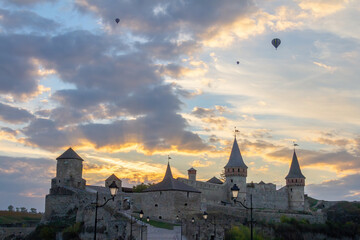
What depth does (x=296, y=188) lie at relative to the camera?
80250mm

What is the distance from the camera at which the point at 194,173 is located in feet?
244

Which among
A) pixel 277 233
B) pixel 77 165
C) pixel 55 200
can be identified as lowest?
pixel 277 233

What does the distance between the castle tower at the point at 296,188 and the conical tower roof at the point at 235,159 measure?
12.9 m

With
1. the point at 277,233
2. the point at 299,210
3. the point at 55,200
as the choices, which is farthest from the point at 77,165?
the point at 299,210

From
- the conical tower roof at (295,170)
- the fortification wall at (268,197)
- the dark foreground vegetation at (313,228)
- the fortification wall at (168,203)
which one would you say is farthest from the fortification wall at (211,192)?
the conical tower roof at (295,170)

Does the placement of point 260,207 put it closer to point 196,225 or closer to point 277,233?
point 277,233

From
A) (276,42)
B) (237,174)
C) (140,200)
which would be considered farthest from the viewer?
(237,174)

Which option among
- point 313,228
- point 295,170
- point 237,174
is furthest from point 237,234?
point 295,170

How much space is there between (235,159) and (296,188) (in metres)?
14.7

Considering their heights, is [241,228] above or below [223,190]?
below

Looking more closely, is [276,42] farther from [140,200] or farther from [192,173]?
[140,200]

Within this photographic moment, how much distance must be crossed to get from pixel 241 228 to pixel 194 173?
25015mm

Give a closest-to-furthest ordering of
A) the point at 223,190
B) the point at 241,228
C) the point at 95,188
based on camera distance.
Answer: the point at 241,228 → the point at 95,188 → the point at 223,190

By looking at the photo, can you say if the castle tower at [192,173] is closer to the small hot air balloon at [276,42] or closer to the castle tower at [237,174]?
the castle tower at [237,174]
